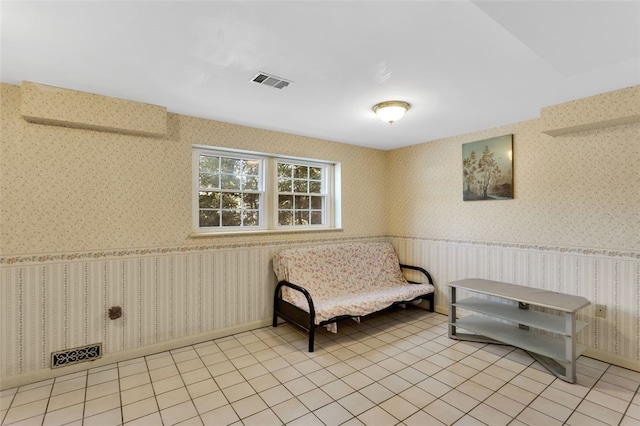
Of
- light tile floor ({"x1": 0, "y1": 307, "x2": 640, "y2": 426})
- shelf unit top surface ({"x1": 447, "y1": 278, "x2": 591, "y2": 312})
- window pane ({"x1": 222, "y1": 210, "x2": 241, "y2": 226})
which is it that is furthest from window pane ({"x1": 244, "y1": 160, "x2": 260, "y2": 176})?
shelf unit top surface ({"x1": 447, "y1": 278, "x2": 591, "y2": 312})

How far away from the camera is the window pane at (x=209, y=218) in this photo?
3434 millimetres

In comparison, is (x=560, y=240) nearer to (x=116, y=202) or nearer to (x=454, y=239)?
(x=454, y=239)

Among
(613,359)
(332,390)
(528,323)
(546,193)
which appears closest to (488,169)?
(546,193)

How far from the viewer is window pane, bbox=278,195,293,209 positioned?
4.00m

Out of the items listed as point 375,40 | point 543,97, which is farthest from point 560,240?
point 375,40

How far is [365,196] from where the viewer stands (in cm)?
468

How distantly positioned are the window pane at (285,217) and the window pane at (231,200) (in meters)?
0.58

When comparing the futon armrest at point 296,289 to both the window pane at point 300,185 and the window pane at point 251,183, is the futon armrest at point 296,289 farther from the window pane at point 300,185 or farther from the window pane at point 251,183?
the window pane at point 300,185

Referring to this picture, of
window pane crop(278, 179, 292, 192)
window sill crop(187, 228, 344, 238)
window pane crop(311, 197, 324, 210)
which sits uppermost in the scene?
window pane crop(278, 179, 292, 192)

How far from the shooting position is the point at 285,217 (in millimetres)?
4051

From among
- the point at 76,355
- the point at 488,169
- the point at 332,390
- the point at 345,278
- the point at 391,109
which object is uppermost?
the point at 391,109

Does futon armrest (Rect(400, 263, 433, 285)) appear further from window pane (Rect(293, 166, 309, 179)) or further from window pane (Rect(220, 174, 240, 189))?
window pane (Rect(220, 174, 240, 189))

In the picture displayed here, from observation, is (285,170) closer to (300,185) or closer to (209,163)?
(300,185)

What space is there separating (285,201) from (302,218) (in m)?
0.36
